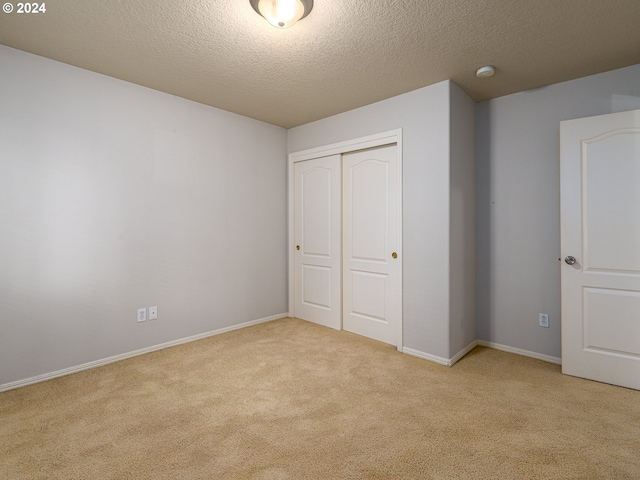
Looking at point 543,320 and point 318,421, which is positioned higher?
point 543,320

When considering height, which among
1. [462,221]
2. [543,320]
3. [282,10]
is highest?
[282,10]

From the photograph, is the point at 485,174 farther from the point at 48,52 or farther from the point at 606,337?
the point at 48,52

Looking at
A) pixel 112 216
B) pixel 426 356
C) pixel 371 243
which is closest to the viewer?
pixel 112 216

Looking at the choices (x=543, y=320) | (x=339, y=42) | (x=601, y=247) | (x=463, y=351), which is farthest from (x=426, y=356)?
(x=339, y=42)

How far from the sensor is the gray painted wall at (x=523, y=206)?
2.87 meters

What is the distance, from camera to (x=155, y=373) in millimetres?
2637

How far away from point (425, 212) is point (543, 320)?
1.48m

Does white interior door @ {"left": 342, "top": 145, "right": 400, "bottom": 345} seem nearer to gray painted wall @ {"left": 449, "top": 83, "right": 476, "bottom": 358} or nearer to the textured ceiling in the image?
gray painted wall @ {"left": 449, "top": 83, "right": 476, "bottom": 358}

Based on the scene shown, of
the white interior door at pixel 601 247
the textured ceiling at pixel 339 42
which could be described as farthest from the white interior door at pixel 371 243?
the white interior door at pixel 601 247

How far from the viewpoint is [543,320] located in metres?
2.99

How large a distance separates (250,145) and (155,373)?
2.59 metres

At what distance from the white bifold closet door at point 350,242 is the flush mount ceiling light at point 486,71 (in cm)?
93

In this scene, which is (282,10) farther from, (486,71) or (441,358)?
(441,358)

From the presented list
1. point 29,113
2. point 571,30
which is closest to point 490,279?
point 571,30
